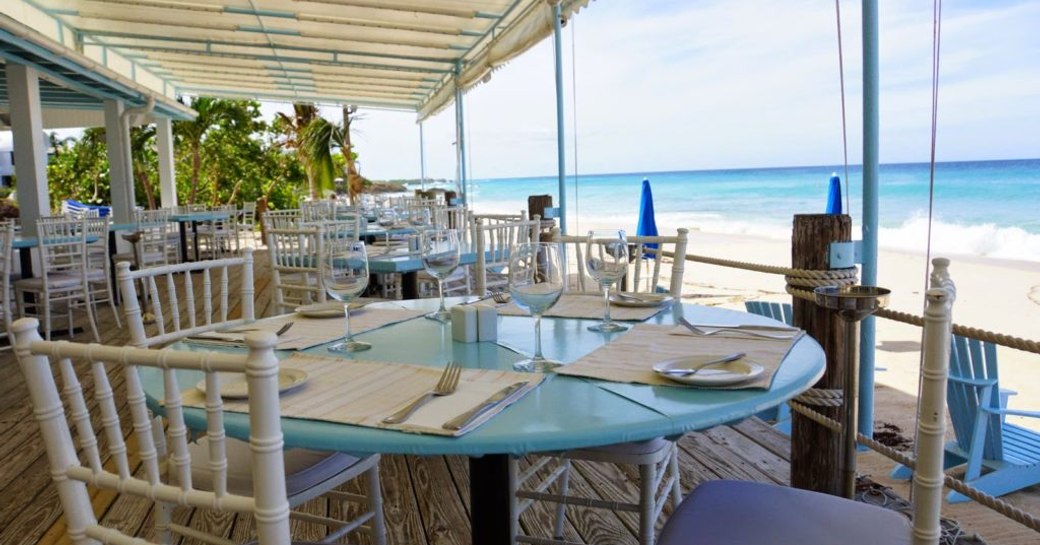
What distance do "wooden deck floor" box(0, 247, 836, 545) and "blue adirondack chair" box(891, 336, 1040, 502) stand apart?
0.83 m

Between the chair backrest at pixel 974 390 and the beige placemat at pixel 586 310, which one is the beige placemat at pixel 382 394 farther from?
the chair backrest at pixel 974 390

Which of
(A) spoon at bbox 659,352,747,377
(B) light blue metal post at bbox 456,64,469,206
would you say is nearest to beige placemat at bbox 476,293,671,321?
(A) spoon at bbox 659,352,747,377

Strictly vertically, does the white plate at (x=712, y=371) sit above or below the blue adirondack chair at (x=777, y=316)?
above

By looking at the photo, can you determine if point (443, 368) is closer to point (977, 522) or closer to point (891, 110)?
point (977, 522)

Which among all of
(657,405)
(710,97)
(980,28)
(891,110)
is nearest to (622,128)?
(710,97)

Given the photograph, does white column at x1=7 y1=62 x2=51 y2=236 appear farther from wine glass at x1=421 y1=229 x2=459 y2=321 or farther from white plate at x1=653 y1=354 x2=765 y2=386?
white plate at x1=653 y1=354 x2=765 y2=386

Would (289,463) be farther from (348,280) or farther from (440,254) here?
(440,254)

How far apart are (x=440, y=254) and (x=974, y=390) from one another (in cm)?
274

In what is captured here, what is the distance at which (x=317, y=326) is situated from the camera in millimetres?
1842

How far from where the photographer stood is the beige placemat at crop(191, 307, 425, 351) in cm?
167

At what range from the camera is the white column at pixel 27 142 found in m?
7.27

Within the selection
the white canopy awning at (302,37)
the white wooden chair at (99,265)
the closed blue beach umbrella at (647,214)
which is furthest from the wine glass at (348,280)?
the closed blue beach umbrella at (647,214)

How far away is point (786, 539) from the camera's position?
50.0 inches

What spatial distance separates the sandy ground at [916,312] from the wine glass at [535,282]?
2.22m
